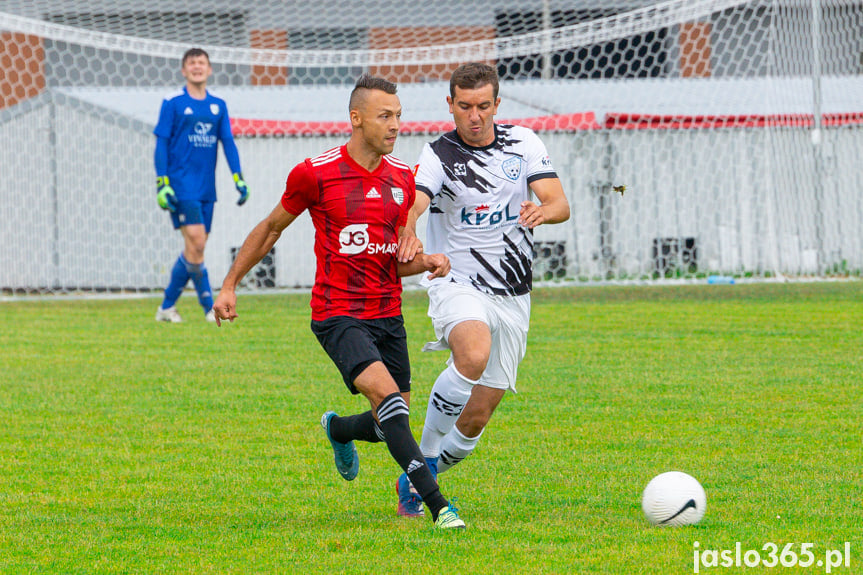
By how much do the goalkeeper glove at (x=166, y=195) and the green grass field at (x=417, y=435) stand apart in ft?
4.15

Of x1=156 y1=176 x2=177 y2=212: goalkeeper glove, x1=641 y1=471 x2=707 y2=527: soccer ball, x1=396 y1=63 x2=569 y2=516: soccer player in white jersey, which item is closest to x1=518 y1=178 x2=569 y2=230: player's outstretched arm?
x1=396 y1=63 x2=569 y2=516: soccer player in white jersey

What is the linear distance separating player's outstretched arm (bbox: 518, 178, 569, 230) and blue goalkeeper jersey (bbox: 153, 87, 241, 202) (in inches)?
286

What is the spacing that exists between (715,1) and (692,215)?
3.33 m

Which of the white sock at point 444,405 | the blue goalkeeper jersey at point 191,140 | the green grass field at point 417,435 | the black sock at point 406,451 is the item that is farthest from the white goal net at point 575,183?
the black sock at point 406,451

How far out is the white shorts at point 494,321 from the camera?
5637mm

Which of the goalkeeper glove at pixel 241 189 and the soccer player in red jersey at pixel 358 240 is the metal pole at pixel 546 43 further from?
the soccer player in red jersey at pixel 358 240

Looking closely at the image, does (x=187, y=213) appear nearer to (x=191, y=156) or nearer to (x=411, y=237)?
(x=191, y=156)

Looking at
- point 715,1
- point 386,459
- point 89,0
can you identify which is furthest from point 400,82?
point 386,459

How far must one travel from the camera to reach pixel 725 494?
5.44 metres

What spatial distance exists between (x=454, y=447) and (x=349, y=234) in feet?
3.66

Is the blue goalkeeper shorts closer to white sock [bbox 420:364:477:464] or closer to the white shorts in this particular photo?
the white shorts

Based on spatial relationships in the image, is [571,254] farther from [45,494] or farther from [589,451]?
[45,494]

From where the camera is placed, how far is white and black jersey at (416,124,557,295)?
577 cm

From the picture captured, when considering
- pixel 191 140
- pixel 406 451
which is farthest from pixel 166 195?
pixel 406 451
